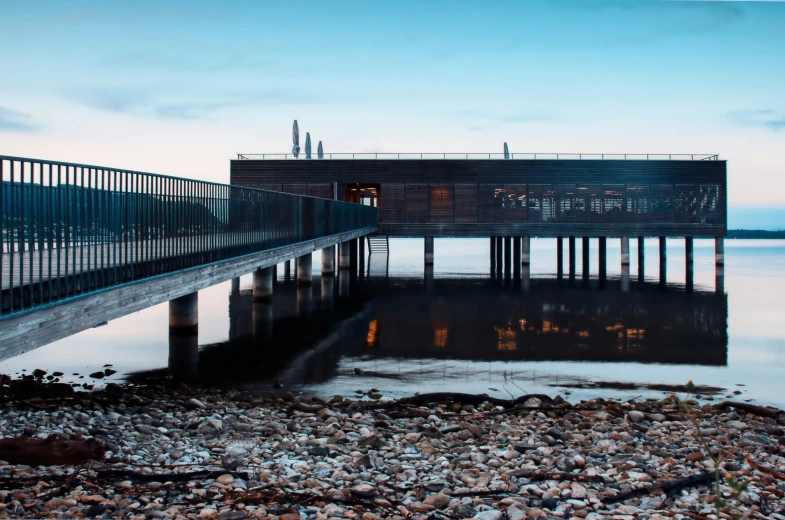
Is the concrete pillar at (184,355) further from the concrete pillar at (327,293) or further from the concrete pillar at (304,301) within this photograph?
the concrete pillar at (327,293)

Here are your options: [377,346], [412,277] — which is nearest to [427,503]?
[377,346]

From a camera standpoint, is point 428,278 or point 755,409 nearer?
point 755,409

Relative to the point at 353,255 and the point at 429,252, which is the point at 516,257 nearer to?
the point at 429,252

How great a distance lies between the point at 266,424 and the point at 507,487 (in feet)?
10.4

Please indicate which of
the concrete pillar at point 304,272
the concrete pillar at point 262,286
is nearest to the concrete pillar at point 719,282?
the concrete pillar at point 304,272

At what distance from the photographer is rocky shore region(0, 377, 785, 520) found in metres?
5.47

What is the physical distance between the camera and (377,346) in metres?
14.8

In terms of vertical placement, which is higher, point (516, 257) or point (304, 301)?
point (516, 257)

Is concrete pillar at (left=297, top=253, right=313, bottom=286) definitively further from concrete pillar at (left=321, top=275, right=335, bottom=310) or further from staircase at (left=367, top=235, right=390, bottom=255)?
staircase at (left=367, top=235, right=390, bottom=255)

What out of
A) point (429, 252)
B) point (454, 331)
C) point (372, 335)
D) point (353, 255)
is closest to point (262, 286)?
point (372, 335)

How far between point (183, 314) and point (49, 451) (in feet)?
26.0

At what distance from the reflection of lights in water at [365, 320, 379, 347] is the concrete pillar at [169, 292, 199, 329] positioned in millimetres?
3822

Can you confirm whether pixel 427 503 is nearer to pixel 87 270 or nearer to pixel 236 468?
pixel 236 468

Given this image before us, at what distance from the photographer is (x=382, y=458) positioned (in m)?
6.68
